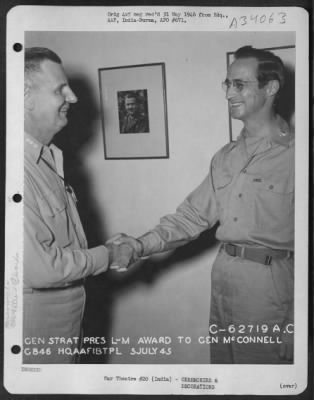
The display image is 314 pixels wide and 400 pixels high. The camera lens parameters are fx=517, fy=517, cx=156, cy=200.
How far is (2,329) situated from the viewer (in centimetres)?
110

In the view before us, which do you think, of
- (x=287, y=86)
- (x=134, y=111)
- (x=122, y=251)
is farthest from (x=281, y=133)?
(x=122, y=251)

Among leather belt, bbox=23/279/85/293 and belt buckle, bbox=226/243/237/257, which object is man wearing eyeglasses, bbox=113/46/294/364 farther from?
leather belt, bbox=23/279/85/293

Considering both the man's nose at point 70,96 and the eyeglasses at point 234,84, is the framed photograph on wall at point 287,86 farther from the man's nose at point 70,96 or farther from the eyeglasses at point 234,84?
the man's nose at point 70,96

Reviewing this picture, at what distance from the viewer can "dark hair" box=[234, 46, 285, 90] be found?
1100 mm

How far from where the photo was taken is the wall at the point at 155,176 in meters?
1.10

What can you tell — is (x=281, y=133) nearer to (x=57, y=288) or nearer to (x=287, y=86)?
(x=287, y=86)

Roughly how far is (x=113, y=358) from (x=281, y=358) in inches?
14.1

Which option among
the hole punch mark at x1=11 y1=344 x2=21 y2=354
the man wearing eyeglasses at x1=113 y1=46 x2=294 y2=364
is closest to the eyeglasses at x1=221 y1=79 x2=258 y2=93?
the man wearing eyeglasses at x1=113 y1=46 x2=294 y2=364

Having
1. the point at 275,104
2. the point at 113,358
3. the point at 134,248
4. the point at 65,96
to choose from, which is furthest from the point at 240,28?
the point at 113,358

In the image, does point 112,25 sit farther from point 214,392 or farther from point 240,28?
point 214,392

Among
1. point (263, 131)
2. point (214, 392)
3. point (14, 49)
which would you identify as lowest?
point (214, 392)

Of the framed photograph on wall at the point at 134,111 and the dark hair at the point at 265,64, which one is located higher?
the dark hair at the point at 265,64

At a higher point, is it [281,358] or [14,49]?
[14,49]

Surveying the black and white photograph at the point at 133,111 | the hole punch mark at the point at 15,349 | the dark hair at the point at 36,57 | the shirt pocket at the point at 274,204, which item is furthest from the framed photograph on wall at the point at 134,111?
the hole punch mark at the point at 15,349
